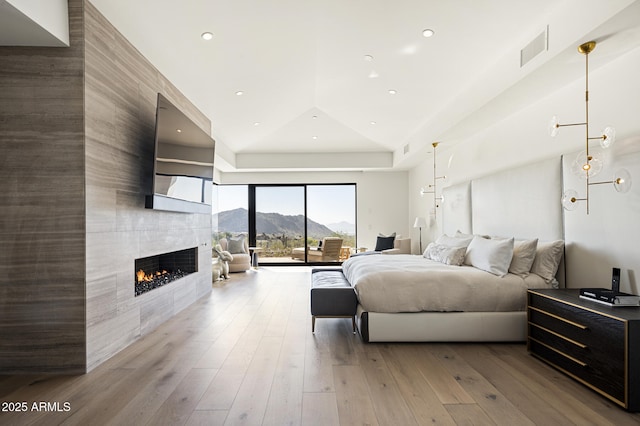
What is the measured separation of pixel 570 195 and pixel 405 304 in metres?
1.73

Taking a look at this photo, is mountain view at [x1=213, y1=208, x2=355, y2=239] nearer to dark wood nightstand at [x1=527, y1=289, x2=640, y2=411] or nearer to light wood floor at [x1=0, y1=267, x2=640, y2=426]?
light wood floor at [x1=0, y1=267, x2=640, y2=426]

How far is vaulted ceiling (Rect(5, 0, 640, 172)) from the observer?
2.96 meters

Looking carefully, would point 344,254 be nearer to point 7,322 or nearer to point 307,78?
point 307,78

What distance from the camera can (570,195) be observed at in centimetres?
320

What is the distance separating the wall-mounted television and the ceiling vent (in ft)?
11.1

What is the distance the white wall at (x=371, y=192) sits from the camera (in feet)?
31.4

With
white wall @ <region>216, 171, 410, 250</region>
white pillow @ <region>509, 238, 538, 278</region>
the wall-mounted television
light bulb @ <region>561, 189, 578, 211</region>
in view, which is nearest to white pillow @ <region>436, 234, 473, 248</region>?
white pillow @ <region>509, 238, 538, 278</region>

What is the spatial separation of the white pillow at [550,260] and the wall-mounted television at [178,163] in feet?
12.6

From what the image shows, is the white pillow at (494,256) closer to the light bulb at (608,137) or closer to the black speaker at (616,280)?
the black speaker at (616,280)

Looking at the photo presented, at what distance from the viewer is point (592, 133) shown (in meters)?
3.17

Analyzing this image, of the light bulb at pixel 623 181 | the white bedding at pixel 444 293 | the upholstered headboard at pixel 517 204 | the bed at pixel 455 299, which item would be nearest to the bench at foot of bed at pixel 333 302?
the bed at pixel 455 299

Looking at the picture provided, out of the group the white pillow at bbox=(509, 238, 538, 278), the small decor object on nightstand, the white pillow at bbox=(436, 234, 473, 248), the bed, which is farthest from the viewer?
the white pillow at bbox=(436, 234, 473, 248)

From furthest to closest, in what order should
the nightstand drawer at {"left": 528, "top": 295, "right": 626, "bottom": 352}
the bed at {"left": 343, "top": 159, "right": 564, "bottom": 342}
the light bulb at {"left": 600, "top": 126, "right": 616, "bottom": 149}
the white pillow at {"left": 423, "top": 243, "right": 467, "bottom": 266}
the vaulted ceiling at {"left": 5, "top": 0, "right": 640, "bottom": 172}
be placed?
the white pillow at {"left": 423, "top": 243, "right": 467, "bottom": 266}
the bed at {"left": 343, "top": 159, "right": 564, "bottom": 342}
the vaulted ceiling at {"left": 5, "top": 0, "right": 640, "bottom": 172}
the light bulb at {"left": 600, "top": 126, "right": 616, "bottom": 149}
the nightstand drawer at {"left": 528, "top": 295, "right": 626, "bottom": 352}

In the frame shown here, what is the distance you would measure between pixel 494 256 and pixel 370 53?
107 inches
